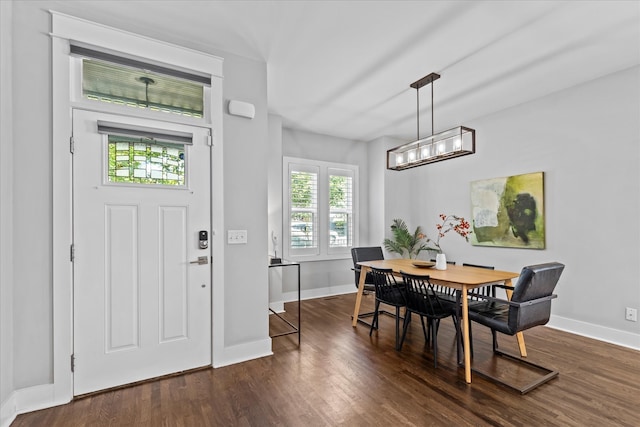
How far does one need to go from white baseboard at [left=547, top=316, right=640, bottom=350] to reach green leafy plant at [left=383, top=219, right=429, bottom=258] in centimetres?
210

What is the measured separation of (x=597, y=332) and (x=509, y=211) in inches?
66.8

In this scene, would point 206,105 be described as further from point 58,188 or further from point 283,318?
point 283,318

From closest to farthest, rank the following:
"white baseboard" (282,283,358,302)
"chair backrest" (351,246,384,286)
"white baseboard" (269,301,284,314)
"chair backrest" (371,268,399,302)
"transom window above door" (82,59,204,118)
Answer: "transom window above door" (82,59,204,118), "chair backrest" (371,268,399,302), "white baseboard" (269,301,284,314), "chair backrest" (351,246,384,286), "white baseboard" (282,283,358,302)

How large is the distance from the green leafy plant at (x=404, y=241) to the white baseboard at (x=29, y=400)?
15.6 feet

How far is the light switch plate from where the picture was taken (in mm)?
2937

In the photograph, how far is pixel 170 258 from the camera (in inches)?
106

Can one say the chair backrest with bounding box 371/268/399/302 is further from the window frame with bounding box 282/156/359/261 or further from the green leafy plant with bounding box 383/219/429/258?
the green leafy plant with bounding box 383/219/429/258

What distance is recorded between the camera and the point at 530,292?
A: 8.10ft

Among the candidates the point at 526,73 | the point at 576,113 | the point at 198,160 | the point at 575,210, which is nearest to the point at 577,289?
the point at 575,210

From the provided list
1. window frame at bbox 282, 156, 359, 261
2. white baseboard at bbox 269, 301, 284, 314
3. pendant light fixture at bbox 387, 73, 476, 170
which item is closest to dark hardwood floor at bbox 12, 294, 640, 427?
white baseboard at bbox 269, 301, 284, 314

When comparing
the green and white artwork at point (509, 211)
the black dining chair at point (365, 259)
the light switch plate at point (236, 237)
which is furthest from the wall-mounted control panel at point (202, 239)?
the green and white artwork at point (509, 211)

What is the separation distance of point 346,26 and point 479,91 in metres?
2.20

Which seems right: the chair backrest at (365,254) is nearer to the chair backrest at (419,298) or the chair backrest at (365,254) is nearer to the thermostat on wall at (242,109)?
the chair backrest at (419,298)

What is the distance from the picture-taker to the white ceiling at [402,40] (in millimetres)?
2395
